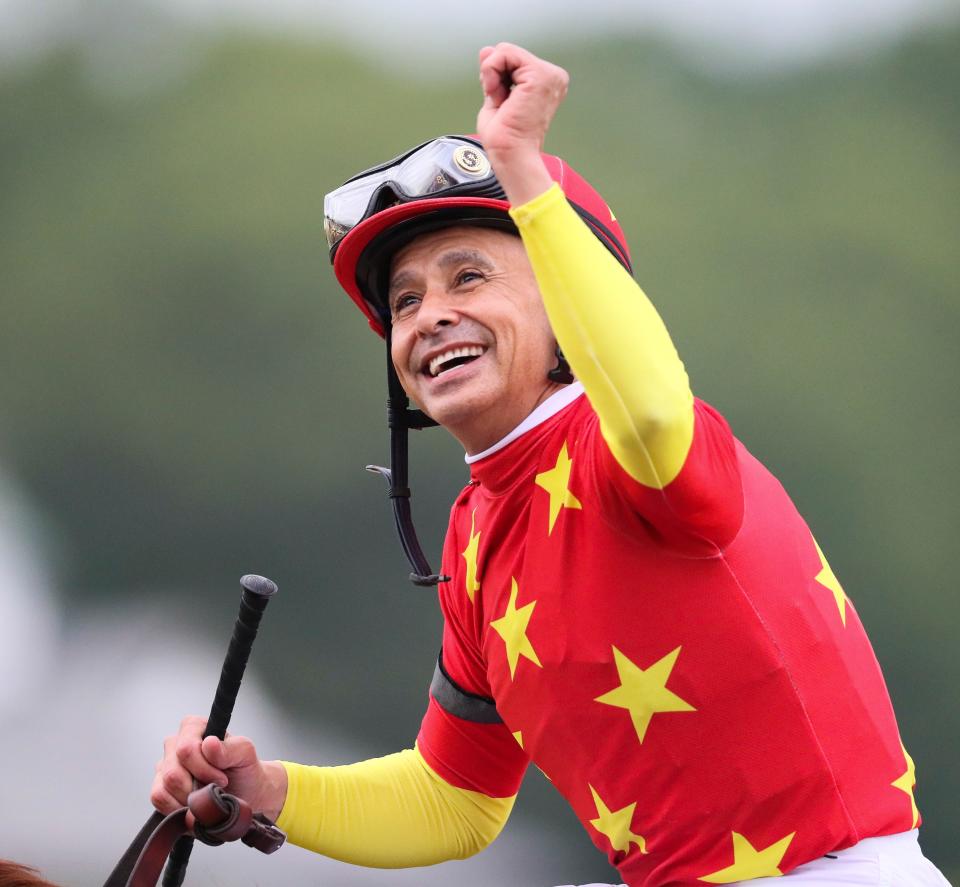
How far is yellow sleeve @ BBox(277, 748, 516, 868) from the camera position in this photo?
1968 millimetres

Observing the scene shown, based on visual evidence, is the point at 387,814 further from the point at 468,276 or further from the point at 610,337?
the point at 610,337

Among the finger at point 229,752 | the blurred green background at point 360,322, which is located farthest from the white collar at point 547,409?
the blurred green background at point 360,322

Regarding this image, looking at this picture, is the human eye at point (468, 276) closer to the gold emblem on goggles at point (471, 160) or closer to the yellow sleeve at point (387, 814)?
the gold emblem on goggles at point (471, 160)

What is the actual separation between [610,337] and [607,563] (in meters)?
0.36

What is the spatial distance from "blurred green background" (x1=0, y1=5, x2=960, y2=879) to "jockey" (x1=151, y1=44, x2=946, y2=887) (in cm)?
85

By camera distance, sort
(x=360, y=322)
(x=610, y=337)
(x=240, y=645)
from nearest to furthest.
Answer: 1. (x=610, y=337)
2. (x=240, y=645)
3. (x=360, y=322)

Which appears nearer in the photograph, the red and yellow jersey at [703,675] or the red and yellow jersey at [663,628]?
the red and yellow jersey at [663,628]

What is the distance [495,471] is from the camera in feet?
5.62

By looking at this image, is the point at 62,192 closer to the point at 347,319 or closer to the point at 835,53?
the point at 347,319

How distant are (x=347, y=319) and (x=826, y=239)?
1018mm

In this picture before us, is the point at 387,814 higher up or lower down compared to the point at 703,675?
lower down

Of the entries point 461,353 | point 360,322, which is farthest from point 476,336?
point 360,322

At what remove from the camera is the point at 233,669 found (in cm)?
165

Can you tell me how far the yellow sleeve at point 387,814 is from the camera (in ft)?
6.46
